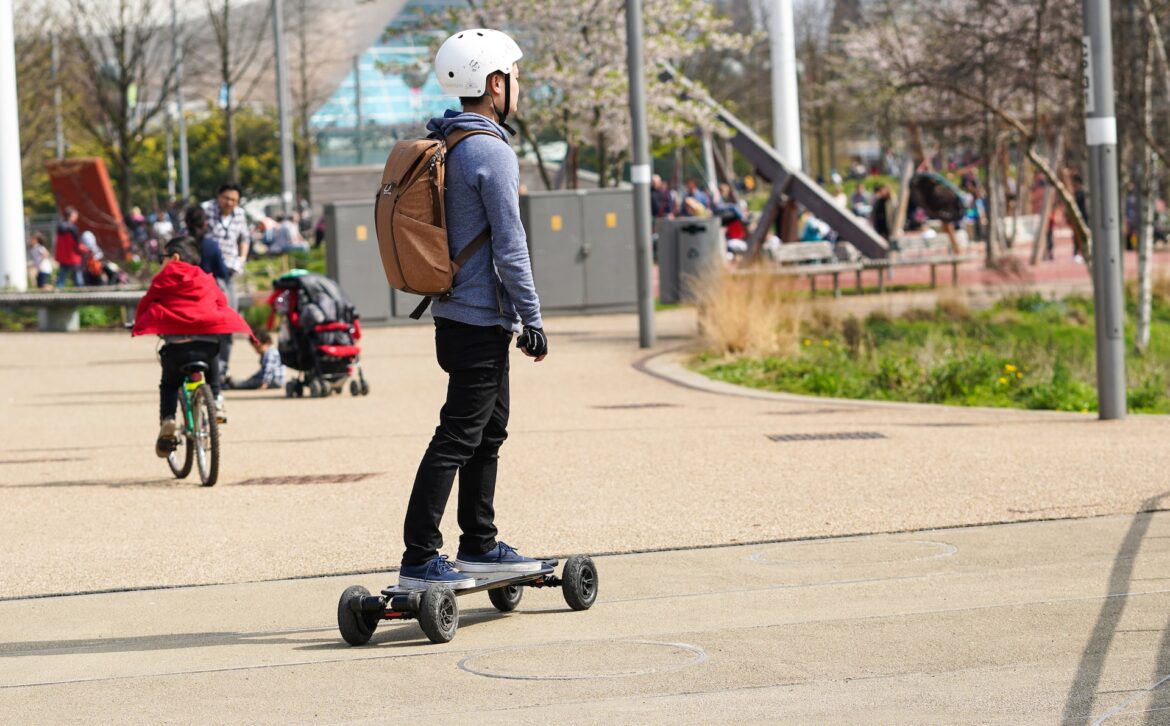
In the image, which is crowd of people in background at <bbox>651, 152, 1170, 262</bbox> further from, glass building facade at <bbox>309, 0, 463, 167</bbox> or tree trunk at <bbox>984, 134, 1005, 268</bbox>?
glass building facade at <bbox>309, 0, 463, 167</bbox>

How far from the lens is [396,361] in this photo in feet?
66.1

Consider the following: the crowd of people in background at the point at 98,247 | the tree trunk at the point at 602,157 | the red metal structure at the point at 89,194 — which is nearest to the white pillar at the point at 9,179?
the crowd of people in background at the point at 98,247

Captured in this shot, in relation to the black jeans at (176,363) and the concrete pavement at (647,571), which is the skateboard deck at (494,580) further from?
the black jeans at (176,363)

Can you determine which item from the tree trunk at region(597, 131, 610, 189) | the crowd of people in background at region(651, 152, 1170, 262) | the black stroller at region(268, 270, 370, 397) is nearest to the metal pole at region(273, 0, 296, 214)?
the crowd of people in background at region(651, 152, 1170, 262)

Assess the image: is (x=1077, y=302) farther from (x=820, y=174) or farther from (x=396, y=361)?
(x=820, y=174)

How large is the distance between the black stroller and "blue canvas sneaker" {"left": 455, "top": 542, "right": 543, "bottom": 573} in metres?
9.79

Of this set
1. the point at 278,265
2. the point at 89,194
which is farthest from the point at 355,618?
the point at 89,194

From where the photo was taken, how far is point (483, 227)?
614 centimetres

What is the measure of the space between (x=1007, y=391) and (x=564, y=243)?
1232cm

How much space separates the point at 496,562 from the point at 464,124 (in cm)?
148

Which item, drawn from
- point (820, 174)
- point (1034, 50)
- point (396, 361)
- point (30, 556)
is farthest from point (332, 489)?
point (820, 174)

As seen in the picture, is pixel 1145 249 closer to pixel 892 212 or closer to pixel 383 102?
pixel 892 212

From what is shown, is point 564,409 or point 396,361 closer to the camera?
point 564,409

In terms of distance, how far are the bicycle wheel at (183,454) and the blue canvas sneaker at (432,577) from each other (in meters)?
4.57
